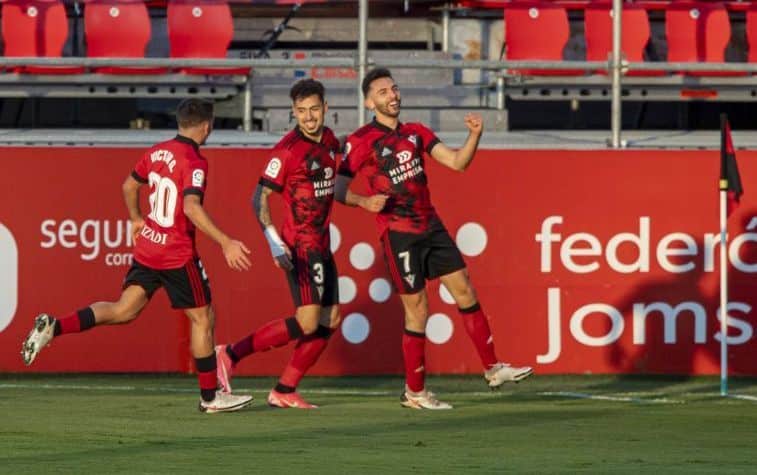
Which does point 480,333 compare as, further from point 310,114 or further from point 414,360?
point 310,114

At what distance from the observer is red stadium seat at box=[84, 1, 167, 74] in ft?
55.0

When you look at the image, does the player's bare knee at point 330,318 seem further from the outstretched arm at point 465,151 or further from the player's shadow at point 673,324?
the player's shadow at point 673,324

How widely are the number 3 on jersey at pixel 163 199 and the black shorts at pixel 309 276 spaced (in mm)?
836

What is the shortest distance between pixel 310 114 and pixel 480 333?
5.52 ft

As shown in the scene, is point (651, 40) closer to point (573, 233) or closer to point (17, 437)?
point (573, 233)

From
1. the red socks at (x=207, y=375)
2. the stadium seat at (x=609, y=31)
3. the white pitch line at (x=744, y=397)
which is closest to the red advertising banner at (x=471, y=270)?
the white pitch line at (x=744, y=397)

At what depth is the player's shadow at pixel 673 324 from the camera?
44.0 ft

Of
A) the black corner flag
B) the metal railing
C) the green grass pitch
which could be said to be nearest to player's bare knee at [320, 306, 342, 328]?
the green grass pitch

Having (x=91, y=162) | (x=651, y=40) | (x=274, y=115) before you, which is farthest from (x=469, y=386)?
(x=651, y=40)

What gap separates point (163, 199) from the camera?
10.4 meters

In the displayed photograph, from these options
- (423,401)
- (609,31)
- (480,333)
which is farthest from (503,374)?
(609,31)

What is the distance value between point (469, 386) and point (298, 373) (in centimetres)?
234

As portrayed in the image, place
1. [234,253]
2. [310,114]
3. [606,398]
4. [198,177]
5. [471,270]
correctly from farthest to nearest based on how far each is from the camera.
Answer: [471,270]
[606,398]
[310,114]
[198,177]
[234,253]

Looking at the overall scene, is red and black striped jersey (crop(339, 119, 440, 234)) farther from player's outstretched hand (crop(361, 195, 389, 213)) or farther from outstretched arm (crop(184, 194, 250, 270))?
outstretched arm (crop(184, 194, 250, 270))
